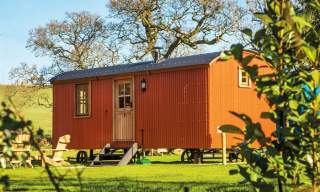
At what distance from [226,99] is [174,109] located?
1.37 meters

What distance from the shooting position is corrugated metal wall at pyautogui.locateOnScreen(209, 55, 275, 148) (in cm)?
1570

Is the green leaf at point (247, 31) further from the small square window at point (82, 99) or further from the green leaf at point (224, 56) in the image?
the small square window at point (82, 99)

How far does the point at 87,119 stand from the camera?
18.6 m

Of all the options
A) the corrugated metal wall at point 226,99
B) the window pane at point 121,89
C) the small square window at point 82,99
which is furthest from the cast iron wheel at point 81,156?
A: the corrugated metal wall at point 226,99

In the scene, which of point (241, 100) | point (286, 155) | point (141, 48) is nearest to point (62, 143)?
point (241, 100)

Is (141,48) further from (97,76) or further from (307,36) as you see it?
(307,36)

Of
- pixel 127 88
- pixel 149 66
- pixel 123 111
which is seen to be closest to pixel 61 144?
pixel 123 111

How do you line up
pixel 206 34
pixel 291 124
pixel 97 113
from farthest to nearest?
pixel 206 34, pixel 97 113, pixel 291 124

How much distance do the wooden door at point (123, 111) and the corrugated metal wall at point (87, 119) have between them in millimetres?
195

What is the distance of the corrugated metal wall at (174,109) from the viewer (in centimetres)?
1570

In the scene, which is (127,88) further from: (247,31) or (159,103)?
(247,31)

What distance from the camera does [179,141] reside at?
52.6 ft

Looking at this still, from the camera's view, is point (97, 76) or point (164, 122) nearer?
point (164, 122)

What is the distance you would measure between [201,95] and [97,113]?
384 cm
